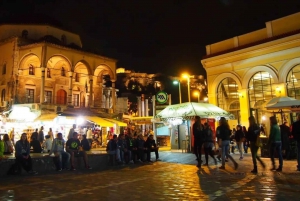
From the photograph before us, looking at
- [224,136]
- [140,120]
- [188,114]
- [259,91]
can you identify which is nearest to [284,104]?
[188,114]

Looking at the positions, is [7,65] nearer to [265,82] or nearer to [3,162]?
[3,162]

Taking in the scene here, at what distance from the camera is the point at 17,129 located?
65.7ft

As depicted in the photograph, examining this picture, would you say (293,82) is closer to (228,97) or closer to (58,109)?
(228,97)

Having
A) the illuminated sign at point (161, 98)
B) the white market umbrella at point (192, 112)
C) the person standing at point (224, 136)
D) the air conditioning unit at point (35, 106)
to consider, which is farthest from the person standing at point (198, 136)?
the air conditioning unit at point (35, 106)

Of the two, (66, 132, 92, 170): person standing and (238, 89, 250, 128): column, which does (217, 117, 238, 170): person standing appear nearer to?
(66, 132, 92, 170): person standing

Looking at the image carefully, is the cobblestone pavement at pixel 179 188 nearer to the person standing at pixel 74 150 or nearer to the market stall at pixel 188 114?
the person standing at pixel 74 150

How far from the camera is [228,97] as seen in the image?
881 inches

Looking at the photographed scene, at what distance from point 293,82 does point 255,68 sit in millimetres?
2769

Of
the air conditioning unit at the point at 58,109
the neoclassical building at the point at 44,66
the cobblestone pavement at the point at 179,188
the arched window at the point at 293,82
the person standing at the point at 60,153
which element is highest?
the neoclassical building at the point at 44,66

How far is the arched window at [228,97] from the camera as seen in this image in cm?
2209

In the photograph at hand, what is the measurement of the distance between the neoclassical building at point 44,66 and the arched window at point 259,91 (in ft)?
47.9

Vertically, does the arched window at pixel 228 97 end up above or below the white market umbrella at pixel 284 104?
above

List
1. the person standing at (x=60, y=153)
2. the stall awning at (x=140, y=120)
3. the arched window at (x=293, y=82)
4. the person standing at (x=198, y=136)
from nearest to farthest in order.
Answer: the person standing at (x=198, y=136) < the person standing at (x=60, y=153) < the arched window at (x=293, y=82) < the stall awning at (x=140, y=120)

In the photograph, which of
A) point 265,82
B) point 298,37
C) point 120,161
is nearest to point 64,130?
point 120,161
